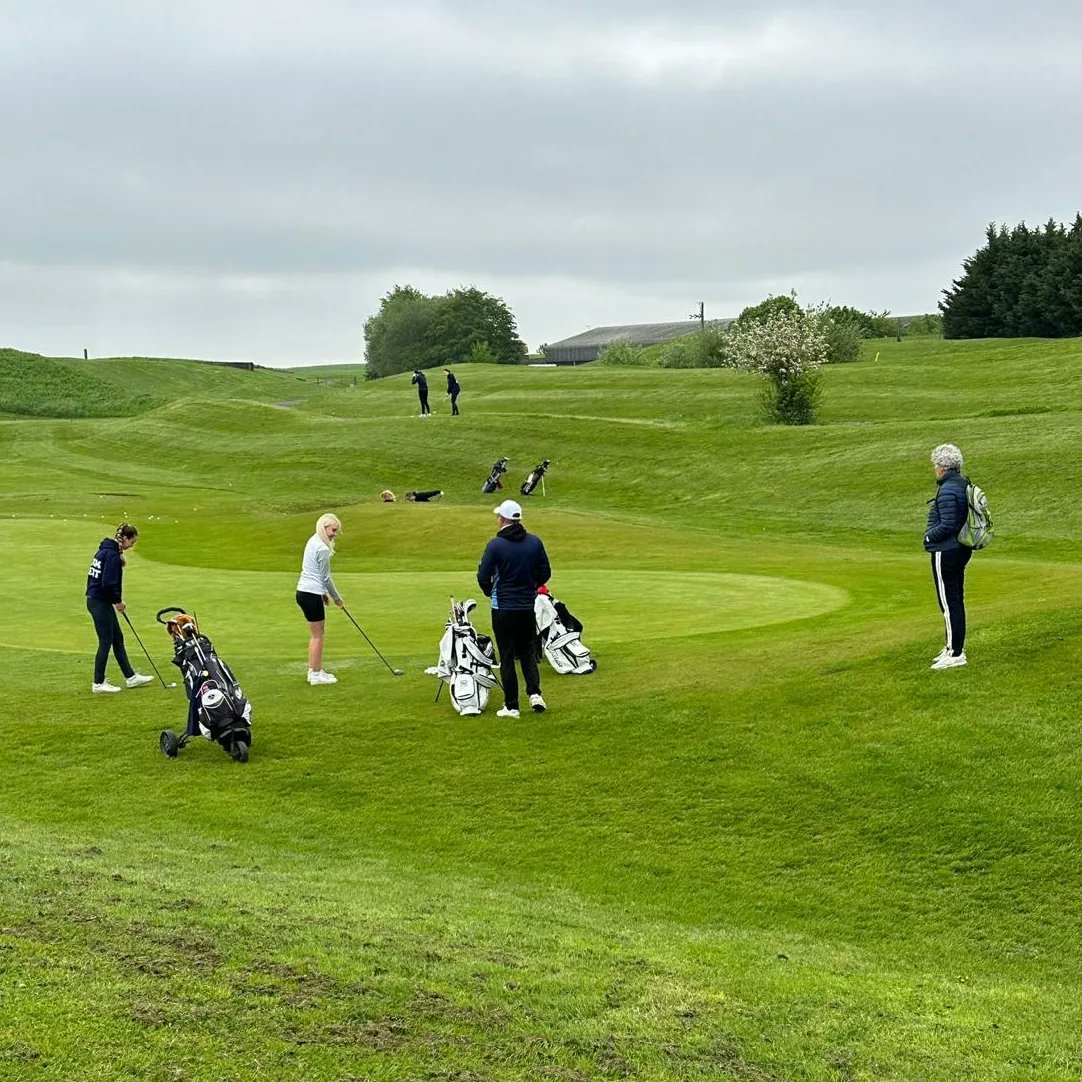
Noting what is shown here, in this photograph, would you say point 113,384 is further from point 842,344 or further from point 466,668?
point 466,668

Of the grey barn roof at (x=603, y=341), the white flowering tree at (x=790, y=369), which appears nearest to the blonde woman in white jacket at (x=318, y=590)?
the white flowering tree at (x=790, y=369)

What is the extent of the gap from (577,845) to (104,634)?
8683mm

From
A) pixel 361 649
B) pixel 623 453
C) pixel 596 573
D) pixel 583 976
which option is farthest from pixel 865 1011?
pixel 623 453

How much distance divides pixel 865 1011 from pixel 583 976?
173 cm

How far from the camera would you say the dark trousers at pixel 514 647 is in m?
15.1

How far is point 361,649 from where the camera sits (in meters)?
19.5

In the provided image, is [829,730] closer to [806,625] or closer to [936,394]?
[806,625]

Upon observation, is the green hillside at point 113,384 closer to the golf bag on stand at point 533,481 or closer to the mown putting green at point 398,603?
the golf bag on stand at point 533,481

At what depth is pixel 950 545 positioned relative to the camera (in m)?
14.0

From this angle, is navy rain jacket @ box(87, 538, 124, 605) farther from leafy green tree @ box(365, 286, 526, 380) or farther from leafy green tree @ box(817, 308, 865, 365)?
leafy green tree @ box(365, 286, 526, 380)

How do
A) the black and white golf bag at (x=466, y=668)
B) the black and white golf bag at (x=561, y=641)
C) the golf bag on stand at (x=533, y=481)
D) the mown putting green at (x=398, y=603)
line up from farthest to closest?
the golf bag on stand at (x=533, y=481) < the mown putting green at (x=398, y=603) < the black and white golf bag at (x=561, y=641) < the black and white golf bag at (x=466, y=668)

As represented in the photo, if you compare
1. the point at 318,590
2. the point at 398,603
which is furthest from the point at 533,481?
the point at 318,590

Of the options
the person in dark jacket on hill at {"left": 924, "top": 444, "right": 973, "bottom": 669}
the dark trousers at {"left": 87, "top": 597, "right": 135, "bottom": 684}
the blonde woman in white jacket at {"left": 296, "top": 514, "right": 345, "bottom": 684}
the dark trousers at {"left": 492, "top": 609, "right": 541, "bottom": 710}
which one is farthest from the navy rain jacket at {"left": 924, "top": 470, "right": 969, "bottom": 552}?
the dark trousers at {"left": 87, "top": 597, "right": 135, "bottom": 684}

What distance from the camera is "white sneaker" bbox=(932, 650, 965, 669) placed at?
1400 cm
